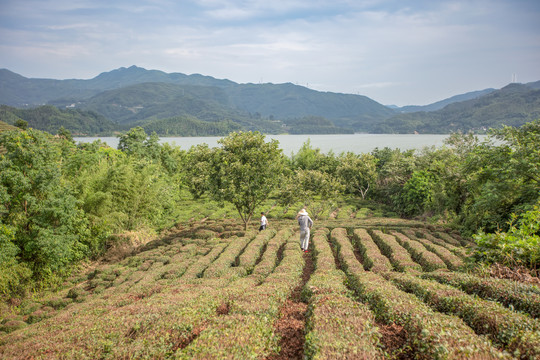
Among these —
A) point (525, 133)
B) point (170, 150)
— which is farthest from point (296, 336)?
point (170, 150)

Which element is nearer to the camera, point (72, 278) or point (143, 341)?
point (143, 341)

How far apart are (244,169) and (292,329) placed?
1907cm

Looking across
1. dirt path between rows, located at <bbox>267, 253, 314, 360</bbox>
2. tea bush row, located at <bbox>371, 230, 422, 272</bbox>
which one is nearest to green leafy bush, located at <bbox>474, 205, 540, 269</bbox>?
tea bush row, located at <bbox>371, 230, 422, 272</bbox>

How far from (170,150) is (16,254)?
5117 cm

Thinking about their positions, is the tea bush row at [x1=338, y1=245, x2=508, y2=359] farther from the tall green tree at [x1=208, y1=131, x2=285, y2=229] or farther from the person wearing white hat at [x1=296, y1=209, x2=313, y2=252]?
the tall green tree at [x1=208, y1=131, x2=285, y2=229]

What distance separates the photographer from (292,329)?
803 centimetres

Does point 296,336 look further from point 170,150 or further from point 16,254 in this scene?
point 170,150

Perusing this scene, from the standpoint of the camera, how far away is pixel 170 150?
71.2m

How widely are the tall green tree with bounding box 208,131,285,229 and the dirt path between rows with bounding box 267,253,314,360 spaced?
16.5 metres

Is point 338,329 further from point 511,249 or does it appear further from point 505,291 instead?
point 511,249

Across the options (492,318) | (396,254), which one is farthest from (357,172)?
(492,318)

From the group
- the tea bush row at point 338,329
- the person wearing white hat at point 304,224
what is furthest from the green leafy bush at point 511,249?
the person wearing white hat at point 304,224

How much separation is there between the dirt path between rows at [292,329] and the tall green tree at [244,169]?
54.2ft

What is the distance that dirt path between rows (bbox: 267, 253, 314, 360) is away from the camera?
6996 mm
